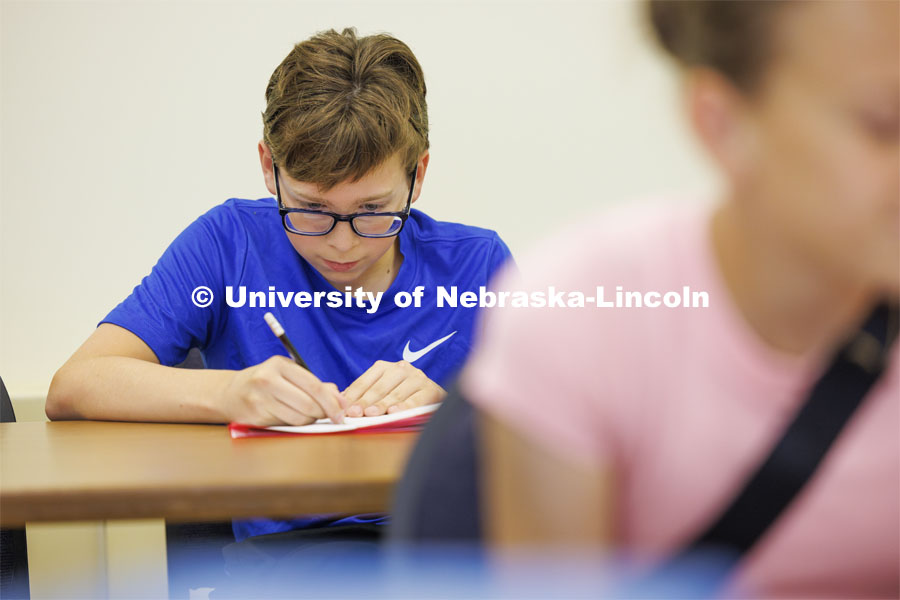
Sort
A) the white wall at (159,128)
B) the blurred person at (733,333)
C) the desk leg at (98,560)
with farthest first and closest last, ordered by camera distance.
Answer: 1. the white wall at (159,128)
2. the desk leg at (98,560)
3. the blurred person at (733,333)

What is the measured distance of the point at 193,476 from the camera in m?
0.92

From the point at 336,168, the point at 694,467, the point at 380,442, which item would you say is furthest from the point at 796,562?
the point at 336,168

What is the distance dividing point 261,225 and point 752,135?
1.23 meters

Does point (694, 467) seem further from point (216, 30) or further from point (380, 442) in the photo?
point (216, 30)

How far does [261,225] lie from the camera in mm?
1626

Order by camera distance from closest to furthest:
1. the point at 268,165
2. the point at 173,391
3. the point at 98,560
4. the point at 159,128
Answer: the point at 173,391 < the point at 268,165 < the point at 98,560 < the point at 159,128

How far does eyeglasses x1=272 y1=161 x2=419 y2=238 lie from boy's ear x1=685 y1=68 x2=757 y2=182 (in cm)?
97

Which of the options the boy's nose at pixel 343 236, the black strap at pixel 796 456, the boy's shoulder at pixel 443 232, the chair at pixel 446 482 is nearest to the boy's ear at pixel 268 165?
the boy's nose at pixel 343 236

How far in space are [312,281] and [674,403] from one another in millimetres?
1143

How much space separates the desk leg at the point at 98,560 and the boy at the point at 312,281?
0.66 meters

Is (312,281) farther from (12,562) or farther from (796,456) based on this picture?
(796,456)

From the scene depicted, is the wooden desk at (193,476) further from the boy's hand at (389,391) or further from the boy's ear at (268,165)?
the boy's ear at (268,165)

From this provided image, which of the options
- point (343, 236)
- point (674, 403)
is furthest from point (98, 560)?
point (674, 403)

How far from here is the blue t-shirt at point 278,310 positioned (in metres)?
1.55
